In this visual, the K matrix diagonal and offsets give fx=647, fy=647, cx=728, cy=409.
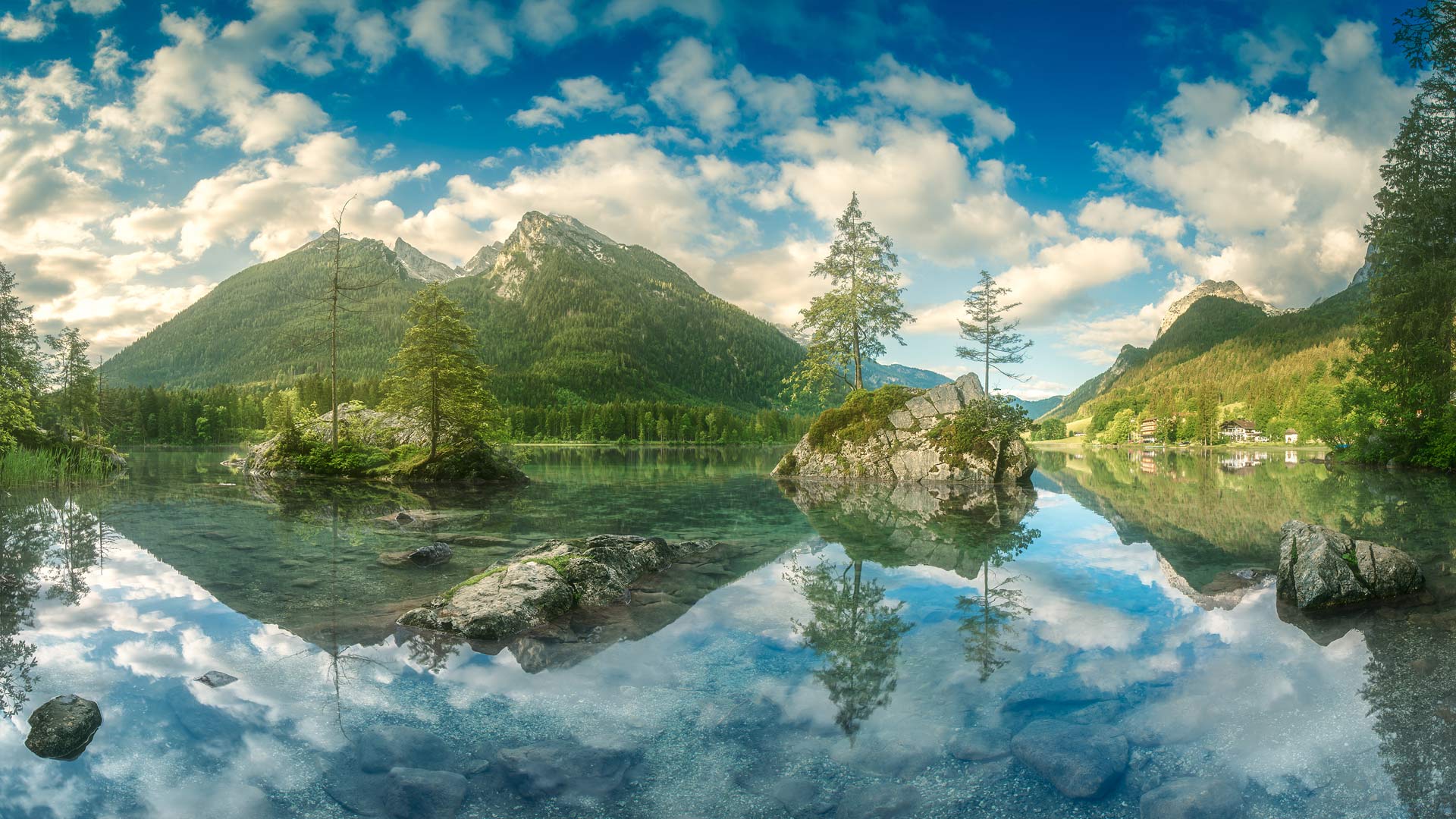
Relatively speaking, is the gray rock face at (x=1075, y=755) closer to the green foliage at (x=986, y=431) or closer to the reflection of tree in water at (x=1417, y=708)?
the reflection of tree in water at (x=1417, y=708)

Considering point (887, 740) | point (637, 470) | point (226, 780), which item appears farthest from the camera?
point (637, 470)

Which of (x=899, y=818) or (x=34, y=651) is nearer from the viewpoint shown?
(x=899, y=818)

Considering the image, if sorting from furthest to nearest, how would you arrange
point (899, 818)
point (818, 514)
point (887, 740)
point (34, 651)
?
point (818, 514)
point (34, 651)
point (887, 740)
point (899, 818)

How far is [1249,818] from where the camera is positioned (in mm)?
4625

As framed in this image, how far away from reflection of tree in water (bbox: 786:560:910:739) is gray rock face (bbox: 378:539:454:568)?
7.59 metres

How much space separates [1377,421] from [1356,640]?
44.4 meters

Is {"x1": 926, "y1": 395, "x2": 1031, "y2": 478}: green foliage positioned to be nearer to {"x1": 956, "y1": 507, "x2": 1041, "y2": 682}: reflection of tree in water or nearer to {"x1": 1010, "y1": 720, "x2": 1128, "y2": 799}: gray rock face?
{"x1": 956, "y1": 507, "x2": 1041, "y2": 682}: reflection of tree in water

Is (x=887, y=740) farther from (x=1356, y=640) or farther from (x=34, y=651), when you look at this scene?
(x=34, y=651)

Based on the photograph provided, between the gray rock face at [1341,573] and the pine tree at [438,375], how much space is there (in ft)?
114

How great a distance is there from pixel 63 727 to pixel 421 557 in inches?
321

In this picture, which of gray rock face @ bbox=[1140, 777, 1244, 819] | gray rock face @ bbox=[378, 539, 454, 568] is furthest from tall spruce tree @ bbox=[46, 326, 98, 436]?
gray rock face @ bbox=[1140, 777, 1244, 819]

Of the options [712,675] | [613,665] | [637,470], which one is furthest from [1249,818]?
[637,470]

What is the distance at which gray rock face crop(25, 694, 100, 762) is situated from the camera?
5.56m

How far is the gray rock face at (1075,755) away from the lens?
5082 mm
